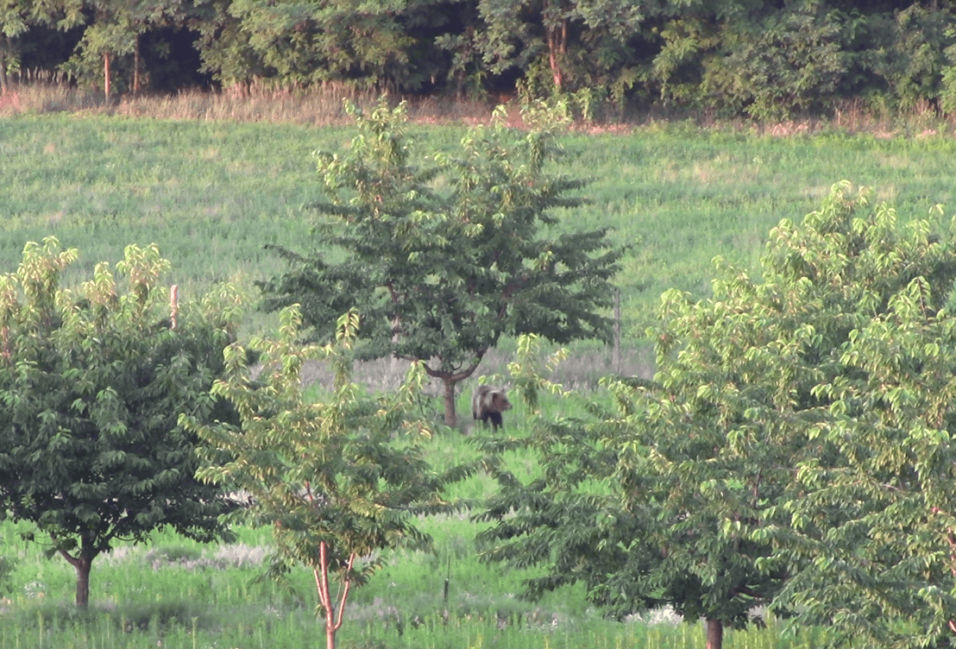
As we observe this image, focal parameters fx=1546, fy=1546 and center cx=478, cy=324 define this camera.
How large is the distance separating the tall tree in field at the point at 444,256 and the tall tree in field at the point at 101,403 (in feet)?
18.2

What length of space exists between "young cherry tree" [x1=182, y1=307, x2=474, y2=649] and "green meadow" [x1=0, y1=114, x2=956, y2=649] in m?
0.84

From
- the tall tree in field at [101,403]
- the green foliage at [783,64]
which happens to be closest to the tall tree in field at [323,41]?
the green foliage at [783,64]

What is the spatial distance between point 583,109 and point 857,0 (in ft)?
29.1

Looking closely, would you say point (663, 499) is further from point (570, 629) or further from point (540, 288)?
point (540, 288)

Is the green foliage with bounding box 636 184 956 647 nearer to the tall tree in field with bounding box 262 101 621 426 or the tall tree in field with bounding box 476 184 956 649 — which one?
the tall tree in field with bounding box 476 184 956 649

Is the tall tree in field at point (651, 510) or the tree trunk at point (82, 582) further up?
the tall tree in field at point (651, 510)

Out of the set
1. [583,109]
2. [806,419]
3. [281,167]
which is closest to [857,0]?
[583,109]

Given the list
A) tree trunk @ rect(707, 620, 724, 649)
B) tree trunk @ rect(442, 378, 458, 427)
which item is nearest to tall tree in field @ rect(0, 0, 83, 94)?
tree trunk @ rect(442, 378, 458, 427)

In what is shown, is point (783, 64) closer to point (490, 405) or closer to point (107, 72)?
point (107, 72)

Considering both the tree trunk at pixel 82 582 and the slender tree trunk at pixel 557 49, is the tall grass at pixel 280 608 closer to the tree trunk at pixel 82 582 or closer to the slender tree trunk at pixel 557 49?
the tree trunk at pixel 82 582

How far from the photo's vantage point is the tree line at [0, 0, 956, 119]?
4412 cm

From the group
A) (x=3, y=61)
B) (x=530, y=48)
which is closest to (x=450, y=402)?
(x=530, y=48)

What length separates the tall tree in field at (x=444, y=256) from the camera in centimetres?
1944

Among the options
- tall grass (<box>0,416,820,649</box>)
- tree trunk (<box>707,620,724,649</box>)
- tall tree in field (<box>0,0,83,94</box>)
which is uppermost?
tall tree in field (<box>0,0,83,94</box>)
